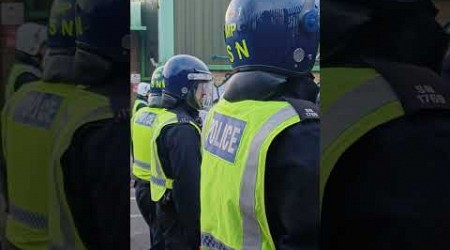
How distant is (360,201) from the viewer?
52.2 inches

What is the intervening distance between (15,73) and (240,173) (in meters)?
0.56

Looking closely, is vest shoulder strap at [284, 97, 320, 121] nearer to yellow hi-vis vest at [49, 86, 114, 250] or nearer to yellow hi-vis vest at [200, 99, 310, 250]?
yellow hi-vis vest at [200, 99, 310, 250]

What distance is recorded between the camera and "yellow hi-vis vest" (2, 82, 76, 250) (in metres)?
1.41

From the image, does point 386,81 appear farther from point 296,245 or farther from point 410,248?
point 296,245

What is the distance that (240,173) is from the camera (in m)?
1.67

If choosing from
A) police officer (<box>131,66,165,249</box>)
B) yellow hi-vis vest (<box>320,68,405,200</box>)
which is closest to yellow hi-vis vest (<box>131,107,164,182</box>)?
police officer (<box>131,66,165,249</box>)

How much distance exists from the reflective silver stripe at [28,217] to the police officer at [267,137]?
0.46 metres

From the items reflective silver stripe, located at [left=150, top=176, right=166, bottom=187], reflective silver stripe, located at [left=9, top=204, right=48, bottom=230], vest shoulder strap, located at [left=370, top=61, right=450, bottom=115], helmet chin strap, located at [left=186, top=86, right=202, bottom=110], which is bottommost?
reflective silver stripe, located at [left=150, top=176, right=166, bottom=187]

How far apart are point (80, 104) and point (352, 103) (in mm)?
521

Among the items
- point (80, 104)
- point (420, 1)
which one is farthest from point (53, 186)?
point (420, 1)

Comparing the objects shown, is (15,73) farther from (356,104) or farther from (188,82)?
(188,82)

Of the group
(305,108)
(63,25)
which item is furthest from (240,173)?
(63,25)

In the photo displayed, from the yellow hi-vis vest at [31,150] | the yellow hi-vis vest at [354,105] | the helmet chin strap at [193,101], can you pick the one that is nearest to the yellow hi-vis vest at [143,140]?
the helmet chin strap at [193,101]

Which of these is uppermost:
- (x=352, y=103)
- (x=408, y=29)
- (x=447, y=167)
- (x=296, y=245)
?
(x=408, y=29)
